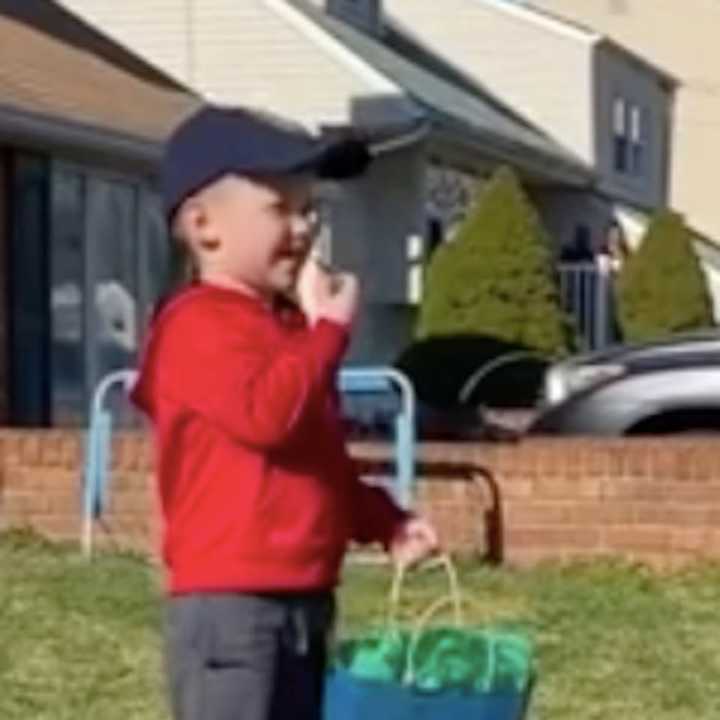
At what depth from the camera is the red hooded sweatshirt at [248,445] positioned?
14.9 feet

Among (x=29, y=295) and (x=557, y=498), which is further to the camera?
(x=29, y=295)

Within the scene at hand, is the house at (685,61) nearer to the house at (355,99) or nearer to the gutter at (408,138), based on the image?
the house at (355,99)

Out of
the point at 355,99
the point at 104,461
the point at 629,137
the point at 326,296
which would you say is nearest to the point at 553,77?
A: the point at 629,137

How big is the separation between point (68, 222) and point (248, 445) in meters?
15.7

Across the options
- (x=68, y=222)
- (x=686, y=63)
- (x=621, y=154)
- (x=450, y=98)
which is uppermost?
(x=686, y=63)

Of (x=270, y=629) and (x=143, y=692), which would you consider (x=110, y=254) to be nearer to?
(x=143, y=692)

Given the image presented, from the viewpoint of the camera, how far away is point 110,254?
21000 millimetres

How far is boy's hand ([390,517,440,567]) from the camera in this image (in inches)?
192

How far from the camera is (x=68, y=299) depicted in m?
20.0

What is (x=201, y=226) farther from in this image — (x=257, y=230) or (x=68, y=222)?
(x=68, y=222)

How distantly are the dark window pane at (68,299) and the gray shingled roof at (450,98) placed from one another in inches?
231

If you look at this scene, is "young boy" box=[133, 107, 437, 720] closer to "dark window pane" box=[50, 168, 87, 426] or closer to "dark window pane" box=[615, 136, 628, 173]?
"dark window pane" box=[50, 168, 87, 426]

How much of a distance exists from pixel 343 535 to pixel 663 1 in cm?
4043

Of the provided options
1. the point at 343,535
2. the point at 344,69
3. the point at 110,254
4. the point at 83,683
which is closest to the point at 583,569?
the point at 83,683
